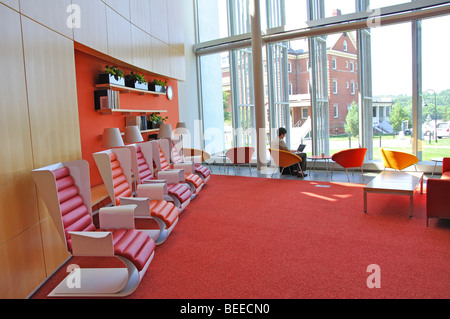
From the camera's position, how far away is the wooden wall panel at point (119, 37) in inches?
217

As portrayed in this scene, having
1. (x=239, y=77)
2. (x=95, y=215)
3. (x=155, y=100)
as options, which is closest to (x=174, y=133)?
(x=155, y=100)

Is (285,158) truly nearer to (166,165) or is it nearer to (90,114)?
(166,165)

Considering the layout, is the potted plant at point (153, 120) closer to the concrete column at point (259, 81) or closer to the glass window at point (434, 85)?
the concrete column at point (259, 81)

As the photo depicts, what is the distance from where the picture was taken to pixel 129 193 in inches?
180

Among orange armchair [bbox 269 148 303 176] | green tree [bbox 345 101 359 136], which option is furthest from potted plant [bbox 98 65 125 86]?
green tree [bbox 345 101 359 136]

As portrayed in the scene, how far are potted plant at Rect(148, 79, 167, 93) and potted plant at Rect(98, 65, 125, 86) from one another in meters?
1.53

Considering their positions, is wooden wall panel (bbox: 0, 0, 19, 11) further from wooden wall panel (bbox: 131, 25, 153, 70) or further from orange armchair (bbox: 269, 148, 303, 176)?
orange armchair (bbox: 269, 148, 303, 176)

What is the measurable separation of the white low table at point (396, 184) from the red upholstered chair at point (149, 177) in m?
2.78

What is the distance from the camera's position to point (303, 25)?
8.76 m

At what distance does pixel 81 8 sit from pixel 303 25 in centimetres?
594

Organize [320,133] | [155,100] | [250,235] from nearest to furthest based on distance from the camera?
[250,235] < [155,100] < [320,133]

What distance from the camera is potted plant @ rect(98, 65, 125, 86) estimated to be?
570 cm
